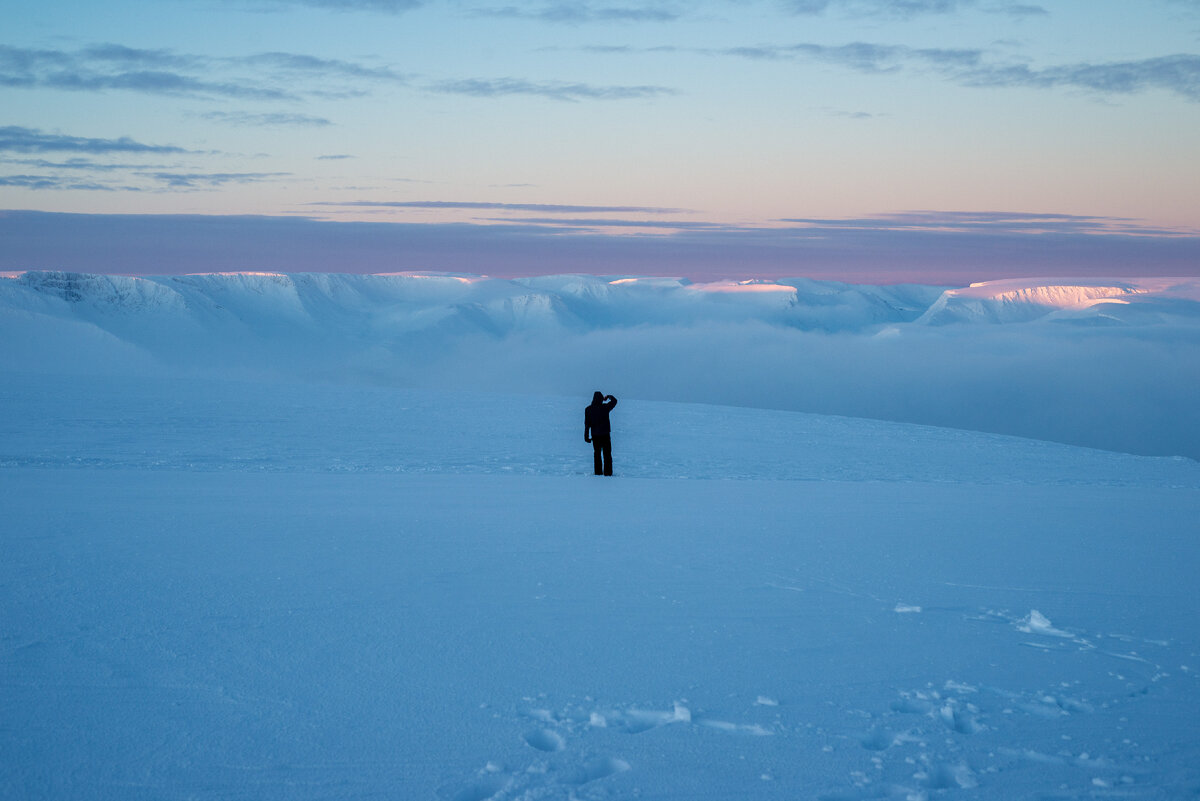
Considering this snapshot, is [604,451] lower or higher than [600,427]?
lower

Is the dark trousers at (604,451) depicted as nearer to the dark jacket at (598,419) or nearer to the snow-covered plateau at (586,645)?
the dark jacket at (598,419)

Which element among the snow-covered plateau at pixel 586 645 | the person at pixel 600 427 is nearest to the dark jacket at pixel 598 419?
the person at pixel 600 427

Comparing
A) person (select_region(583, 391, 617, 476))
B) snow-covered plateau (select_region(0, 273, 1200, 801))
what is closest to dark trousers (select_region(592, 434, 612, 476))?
person (select_region(583, 391, 617, 476))

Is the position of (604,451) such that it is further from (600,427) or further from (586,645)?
(586,645)

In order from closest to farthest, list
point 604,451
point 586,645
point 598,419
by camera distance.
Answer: point 586,645, point 598,419, point 604,451

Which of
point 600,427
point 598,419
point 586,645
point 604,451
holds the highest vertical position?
point 598,419

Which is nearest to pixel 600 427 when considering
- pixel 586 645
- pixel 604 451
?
pixel 604 451

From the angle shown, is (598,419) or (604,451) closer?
(598,419)

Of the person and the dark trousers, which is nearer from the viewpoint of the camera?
the person

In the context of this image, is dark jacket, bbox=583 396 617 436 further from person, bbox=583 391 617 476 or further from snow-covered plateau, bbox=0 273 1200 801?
snow-covered plateau, bbox=0 273 1200 801

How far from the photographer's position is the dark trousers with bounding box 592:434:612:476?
480 inches

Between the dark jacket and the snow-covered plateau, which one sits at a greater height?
the dark jacket

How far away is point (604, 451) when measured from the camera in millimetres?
12211

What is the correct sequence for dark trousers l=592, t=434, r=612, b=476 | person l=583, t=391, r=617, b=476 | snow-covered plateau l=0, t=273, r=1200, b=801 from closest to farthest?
snow-covered plateau l=0, t=273, r=1200, b=801
person l=583, t=391, r=617, b=476
dark trousers l=592, t=434, r=612, b=476
